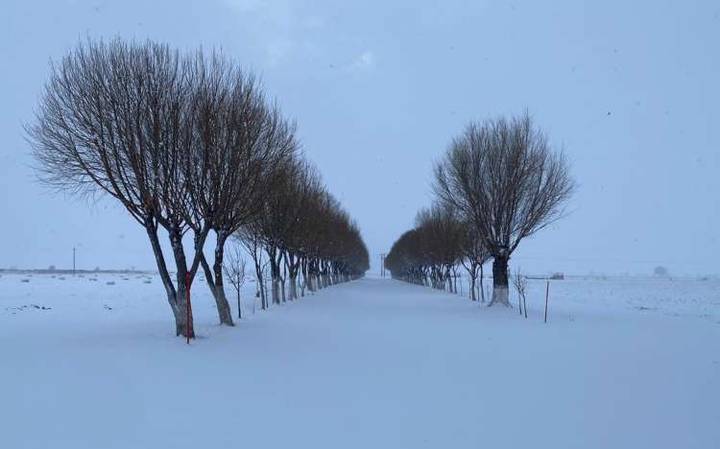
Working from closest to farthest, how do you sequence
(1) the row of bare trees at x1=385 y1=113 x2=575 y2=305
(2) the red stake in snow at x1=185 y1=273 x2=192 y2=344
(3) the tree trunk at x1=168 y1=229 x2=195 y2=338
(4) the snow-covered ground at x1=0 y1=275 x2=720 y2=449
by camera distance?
(4) the snow-covered ground at x1=0 y1=275 x2=720 y2=449 < (2) the red stake in snow at x1=185 y1=273 x2=192 y2=344 < (3) the tree trunk at x1=168 y1=229 x2=195 y2=338 < (1) the row of bare trees at x1=385 y1=113 x2=575 y2=305

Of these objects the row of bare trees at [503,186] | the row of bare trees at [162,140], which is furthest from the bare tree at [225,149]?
the row of bare trees at [503,186]

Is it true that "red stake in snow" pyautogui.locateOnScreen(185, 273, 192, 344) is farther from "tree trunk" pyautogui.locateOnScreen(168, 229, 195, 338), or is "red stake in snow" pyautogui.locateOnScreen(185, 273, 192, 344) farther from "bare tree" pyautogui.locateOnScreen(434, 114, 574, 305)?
"bare tree" pyautogui.locateOnScreen(434, 114, 574, 305)

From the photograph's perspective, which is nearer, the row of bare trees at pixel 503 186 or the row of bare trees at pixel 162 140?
the row of bare trees at pixel 162 140

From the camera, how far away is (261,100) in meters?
19.6

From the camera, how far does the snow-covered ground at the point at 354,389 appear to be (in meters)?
7.57

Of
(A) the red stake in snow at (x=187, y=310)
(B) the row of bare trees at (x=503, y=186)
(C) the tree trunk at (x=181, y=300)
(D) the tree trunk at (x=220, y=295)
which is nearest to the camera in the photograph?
(A) the red stake in snow at (x=187, y=310)

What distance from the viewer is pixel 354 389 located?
10453mm

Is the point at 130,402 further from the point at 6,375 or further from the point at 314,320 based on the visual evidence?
the point at 314,320

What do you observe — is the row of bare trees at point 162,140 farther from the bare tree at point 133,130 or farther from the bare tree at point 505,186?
the bare tree at point 505,186

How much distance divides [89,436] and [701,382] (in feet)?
33.0

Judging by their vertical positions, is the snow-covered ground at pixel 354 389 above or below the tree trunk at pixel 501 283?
below

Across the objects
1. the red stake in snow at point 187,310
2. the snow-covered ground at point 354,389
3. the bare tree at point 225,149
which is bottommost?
the snow-covered ground at point 354,389

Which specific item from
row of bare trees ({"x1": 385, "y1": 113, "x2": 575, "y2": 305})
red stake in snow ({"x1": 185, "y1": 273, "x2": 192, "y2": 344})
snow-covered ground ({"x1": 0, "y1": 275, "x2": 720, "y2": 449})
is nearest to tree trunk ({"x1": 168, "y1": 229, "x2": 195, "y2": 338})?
red stake in snow ({"x1": 185, "y1": 273, "x2": 192, "y2": 344})

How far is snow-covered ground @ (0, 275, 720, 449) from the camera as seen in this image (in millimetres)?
7574
